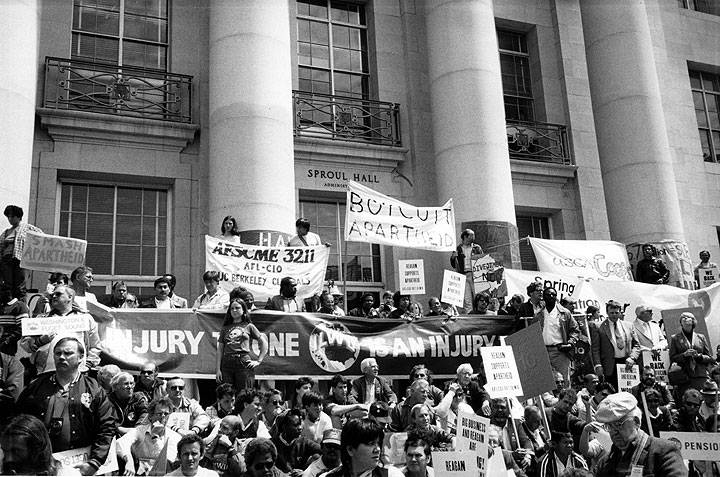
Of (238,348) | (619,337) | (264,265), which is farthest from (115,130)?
(619,337)

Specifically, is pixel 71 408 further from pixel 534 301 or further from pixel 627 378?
pixel 534 301

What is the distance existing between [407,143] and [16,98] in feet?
30.5

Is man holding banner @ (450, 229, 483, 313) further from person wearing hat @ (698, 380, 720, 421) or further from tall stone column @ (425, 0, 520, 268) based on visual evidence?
person wearing hat @ (698, 380, 720, 421)

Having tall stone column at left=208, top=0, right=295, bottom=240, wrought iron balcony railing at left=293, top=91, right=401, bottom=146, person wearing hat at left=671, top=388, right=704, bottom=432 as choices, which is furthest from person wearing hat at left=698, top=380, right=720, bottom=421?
wrought iron balcony railing at left=293, top=91, right=401, bottom=146

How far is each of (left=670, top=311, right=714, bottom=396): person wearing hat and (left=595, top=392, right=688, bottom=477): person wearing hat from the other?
6.43m

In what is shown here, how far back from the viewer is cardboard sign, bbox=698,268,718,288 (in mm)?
18531

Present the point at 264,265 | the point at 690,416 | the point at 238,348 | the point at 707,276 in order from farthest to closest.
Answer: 1. the point at 707,276
2. the point at 264,265
3. the point at 238,348
4. the point at 690,416

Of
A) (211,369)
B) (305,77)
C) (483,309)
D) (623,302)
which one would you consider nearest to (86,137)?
(305,77)

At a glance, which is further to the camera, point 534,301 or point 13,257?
point 534,301

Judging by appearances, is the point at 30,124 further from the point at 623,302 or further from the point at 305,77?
the point at 623,302

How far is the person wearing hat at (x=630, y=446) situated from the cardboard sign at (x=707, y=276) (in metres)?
13.6

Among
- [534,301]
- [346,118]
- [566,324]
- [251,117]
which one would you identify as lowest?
[566,324]

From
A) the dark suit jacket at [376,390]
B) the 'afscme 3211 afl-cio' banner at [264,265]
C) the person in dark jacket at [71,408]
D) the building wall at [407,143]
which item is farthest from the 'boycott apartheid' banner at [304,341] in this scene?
the building wall at [407,143]

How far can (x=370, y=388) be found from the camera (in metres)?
10.7
